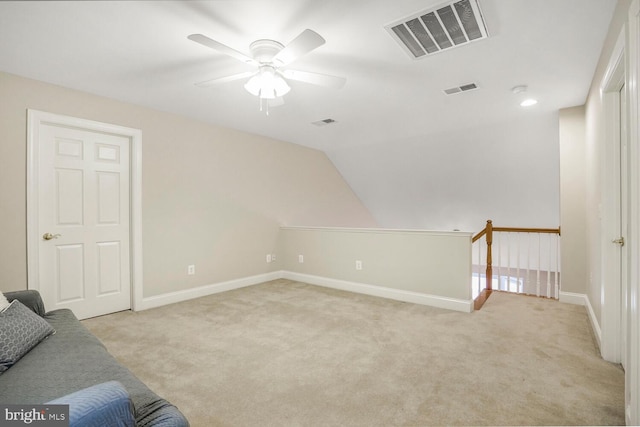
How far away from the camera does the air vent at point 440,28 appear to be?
1.91 m

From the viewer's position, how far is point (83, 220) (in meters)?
3.24

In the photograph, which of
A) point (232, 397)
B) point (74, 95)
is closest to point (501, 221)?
point (232, 397)

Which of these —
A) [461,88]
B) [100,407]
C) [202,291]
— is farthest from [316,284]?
[100,407]

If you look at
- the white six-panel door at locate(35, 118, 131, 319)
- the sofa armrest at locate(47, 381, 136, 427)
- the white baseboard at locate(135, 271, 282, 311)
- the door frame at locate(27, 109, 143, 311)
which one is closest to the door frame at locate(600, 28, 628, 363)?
the sofa armrest at locate(47, 381, 136, 427)

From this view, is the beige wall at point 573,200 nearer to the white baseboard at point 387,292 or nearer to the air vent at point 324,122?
the white baseboard at point 387,292

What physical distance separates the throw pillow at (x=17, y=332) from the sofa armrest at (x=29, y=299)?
0.33 metres

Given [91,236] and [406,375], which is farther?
[91,236]

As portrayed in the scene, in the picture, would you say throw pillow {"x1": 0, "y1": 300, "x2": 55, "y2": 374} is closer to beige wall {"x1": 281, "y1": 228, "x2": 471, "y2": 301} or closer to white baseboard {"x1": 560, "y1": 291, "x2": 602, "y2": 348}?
beige wall {"x1": 281, "y1": 228, "x2": 471, "y2": 301}

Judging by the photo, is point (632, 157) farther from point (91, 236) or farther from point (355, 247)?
point (91, 236)

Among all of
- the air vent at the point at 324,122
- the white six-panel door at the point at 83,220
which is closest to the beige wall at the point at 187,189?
the white six-panel door at the point at 83,220

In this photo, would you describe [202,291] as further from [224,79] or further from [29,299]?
[224,79]

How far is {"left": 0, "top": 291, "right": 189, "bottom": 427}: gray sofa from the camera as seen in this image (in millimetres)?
1162

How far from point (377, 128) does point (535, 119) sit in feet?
6.52

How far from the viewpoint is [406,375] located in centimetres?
217
